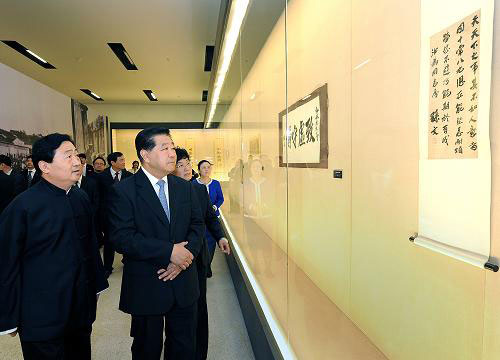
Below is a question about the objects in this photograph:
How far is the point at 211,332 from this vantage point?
3004 mm

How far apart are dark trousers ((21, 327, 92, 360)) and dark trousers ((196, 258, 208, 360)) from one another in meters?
0.68

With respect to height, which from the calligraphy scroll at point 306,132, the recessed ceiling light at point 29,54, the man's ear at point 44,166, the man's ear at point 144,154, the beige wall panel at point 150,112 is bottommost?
the man's ear at point 44,166

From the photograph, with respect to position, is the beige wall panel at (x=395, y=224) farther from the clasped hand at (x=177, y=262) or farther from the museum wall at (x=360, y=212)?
the clasped hand at (x=177, y=262)

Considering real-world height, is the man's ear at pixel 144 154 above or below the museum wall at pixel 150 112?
below

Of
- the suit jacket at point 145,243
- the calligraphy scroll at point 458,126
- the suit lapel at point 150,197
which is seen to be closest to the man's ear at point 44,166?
the suit jacket at point 145,243

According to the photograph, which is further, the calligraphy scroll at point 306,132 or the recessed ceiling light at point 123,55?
the recessed ceiling light at point 123,55

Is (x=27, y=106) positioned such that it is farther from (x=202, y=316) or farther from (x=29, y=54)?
(x=202, y=316)

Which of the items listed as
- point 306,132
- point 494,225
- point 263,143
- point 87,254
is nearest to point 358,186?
point 306,132

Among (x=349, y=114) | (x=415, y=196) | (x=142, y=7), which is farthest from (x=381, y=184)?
(x=142, y=7)

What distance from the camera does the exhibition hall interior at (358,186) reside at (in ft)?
3.88

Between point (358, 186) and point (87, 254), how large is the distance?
1800 mm

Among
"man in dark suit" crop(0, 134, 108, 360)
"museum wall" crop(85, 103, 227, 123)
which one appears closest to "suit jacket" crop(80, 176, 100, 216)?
"man in dark suit" crop(0, 134, 108, 360)

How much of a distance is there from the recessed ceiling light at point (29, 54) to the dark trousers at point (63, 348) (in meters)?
7.50

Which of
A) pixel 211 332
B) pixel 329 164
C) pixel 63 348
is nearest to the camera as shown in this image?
pixel 63 348
